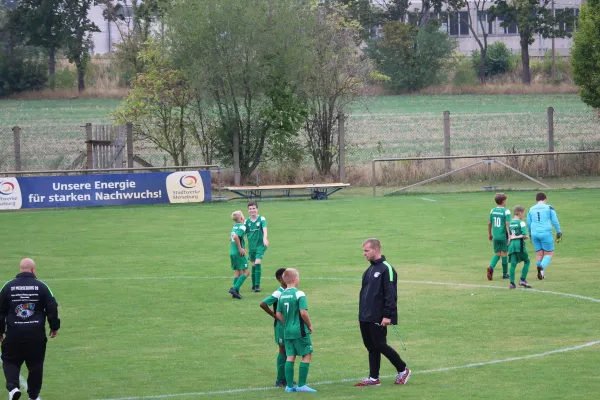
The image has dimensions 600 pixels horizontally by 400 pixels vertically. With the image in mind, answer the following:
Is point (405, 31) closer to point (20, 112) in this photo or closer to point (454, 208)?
point (20, 112)

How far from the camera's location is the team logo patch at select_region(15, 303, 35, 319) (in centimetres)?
1184

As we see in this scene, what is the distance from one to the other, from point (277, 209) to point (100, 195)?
22.2ft

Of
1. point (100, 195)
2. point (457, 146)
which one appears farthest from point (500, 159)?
point (100, 195)

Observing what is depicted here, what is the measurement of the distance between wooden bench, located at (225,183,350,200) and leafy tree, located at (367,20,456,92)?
44242 mm

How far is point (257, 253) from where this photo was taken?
19.4 m

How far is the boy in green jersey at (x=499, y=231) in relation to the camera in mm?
19906

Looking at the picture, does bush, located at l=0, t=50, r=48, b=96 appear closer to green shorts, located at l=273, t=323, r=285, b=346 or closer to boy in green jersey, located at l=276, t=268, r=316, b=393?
green shorts, located at l=273, t=323, r=285, b=346

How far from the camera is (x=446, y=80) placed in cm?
8475

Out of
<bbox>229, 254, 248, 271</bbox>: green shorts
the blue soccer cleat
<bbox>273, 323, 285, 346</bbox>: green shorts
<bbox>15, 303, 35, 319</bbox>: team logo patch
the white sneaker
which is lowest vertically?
the blue soccer cleat

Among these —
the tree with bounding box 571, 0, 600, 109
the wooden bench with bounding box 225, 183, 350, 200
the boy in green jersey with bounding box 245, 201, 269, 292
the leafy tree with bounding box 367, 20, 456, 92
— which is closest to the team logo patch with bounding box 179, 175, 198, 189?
the wooden bench with bounding box 225, 183, 350, 200

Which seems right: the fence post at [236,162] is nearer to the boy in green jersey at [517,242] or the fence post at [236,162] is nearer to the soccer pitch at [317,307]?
the soccer pitch at [317,307]

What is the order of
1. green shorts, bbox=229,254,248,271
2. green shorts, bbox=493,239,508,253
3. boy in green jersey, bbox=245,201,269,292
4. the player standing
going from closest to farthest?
green shorts, bbox=229,254,248,271 → boy in green jersey, bbox=245,201,269,292 → the player standing → green shorts, bbox=493,239,508,253

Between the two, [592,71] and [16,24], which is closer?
[592,71]

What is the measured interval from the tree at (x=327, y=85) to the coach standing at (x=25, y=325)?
2982 centimetres
